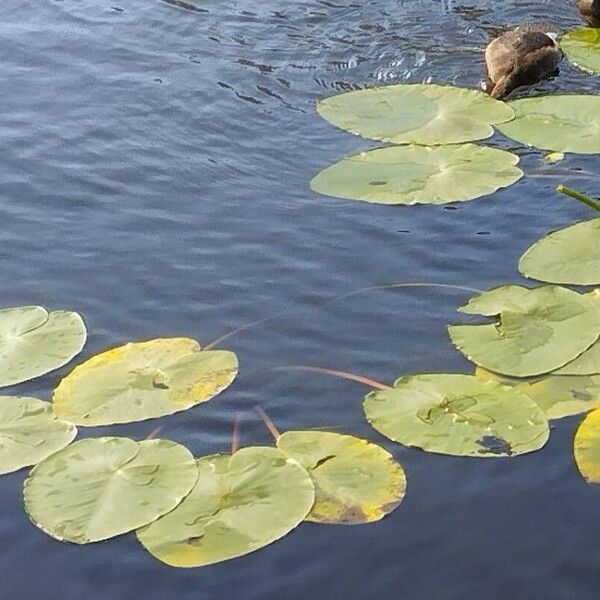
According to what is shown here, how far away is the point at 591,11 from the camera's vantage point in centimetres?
752

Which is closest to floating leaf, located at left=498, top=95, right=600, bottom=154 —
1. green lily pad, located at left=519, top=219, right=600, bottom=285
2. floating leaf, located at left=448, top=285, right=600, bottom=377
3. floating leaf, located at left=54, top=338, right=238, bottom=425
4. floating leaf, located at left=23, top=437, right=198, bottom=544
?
green lily pad, located at left=519, top=219, right=600, bottom=285

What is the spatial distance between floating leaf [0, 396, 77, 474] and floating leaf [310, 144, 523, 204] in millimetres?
1940

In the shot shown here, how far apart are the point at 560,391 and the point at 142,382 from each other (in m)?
1.48

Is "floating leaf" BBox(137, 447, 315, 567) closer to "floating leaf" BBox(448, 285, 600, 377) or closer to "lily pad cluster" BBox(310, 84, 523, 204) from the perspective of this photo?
"floating leaf" BBox(448, 285, 600, 377)

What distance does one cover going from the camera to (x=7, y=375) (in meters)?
4.43

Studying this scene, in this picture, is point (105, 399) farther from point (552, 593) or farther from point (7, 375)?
point (552, 593)

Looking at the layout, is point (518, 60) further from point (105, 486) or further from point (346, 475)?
point (105, 486)

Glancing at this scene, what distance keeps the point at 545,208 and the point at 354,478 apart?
219 cm

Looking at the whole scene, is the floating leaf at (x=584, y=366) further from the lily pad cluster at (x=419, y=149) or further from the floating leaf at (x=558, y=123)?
the floating leaf at (x=558, y=123)

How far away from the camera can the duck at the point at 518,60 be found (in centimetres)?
654

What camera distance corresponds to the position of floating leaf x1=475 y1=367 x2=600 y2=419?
13.5 feet

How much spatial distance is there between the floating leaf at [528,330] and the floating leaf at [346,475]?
2.18 feet

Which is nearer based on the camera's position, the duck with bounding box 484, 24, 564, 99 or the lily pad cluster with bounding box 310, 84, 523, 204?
the lily pad cluster with bounding box 310, 84, 523, 204

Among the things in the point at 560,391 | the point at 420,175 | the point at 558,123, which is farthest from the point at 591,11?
the point at 560,391
